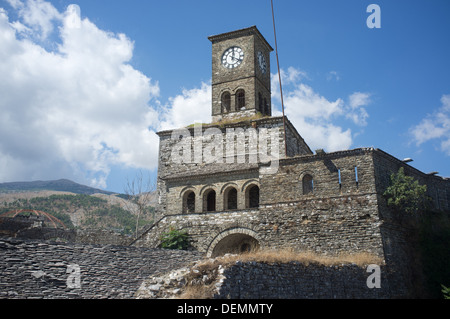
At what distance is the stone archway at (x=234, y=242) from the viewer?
22.3 meters

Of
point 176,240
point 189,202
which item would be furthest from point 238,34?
point 176,240

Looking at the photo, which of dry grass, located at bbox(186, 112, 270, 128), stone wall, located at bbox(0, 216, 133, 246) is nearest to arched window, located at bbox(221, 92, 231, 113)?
dry grass, located at bbox(186, 112, 270, 128)

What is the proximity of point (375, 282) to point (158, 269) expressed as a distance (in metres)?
9.43

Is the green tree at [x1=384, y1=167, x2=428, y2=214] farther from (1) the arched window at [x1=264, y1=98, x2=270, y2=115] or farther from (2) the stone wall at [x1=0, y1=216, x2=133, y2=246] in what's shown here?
(2) the stone wall at [x1=0, y1=216, x2=133, y2=246]

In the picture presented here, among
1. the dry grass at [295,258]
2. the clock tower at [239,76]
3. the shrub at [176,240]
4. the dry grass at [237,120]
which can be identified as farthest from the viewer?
the clock tower at [239,76]

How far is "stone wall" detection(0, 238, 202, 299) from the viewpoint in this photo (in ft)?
41.5

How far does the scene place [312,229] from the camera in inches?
808

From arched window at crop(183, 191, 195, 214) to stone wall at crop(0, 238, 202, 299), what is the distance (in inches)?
330

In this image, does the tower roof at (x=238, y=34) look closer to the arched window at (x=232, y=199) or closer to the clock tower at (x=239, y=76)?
the clock tower at (x=239, y=76)

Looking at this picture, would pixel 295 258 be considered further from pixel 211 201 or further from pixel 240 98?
pixel 240 98

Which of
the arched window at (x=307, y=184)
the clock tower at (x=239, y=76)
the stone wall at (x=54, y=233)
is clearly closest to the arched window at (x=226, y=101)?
the clock tower at (x=239, y=76)
